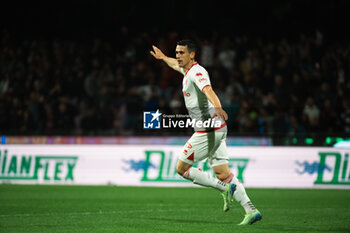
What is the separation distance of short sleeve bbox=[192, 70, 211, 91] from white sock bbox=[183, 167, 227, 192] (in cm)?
130

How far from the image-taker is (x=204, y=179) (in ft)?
28.5

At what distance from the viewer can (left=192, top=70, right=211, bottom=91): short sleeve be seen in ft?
26.8

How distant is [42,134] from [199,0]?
25.4 ft

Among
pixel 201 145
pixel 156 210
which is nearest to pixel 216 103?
pixel 201 145

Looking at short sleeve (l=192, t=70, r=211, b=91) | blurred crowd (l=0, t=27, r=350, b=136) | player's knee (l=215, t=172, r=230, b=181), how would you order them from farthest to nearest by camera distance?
blurred crowd (l=0, t=27, r=350, b=136) → player's knee (l=215, t=172, r=230, b=181) → short sleeve (l=192, t=70, r=211, b=91)

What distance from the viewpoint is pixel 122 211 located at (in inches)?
403

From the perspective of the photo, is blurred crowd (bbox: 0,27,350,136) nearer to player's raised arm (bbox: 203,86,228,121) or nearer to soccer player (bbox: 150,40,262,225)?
soccer player (bbox: 150,40,262,225)

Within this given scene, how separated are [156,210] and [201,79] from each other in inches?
123

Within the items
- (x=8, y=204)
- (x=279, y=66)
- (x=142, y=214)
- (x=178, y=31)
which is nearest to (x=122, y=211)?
(x=142, y=214)

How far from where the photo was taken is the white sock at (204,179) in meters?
8.61

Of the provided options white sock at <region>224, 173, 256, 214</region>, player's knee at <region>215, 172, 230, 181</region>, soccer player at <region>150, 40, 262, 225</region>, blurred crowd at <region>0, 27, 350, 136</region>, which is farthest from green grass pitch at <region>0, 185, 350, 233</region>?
blurred crowd at <region>0, 27, 350, 136</region>

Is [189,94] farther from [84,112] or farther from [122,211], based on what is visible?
[84,112]
